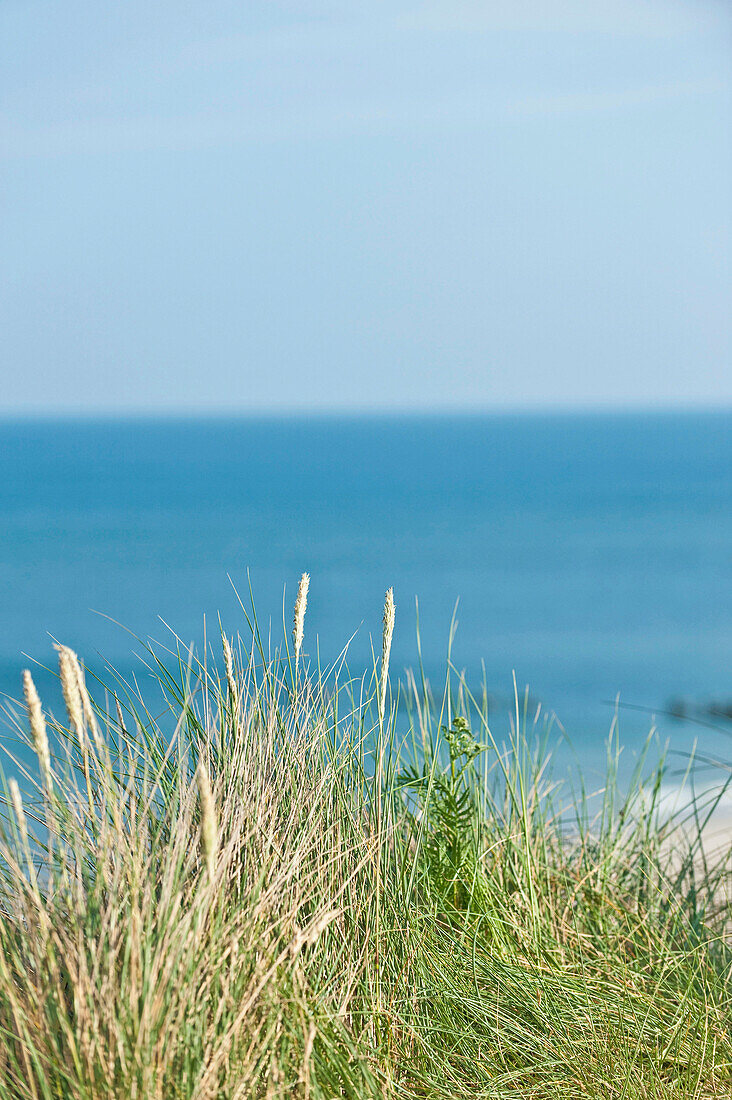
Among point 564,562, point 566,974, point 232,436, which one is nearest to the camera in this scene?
point 566,974

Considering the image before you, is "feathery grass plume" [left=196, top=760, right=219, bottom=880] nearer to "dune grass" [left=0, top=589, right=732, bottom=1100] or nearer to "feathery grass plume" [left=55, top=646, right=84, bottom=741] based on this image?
"dune grass" [left=0, top=589, right=732, bottom=1100]

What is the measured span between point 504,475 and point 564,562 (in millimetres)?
20578

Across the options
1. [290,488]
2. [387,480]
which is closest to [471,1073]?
[290,488]

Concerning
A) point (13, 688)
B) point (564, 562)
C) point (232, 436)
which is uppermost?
point (232, 436)

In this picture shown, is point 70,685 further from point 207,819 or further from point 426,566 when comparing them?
point 426,566

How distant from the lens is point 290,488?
130ft

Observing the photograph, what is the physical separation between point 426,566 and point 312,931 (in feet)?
75.2

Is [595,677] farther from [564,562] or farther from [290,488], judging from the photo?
[290,488]

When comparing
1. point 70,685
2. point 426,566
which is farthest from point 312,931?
point 426,566

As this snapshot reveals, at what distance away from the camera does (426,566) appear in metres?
24.1

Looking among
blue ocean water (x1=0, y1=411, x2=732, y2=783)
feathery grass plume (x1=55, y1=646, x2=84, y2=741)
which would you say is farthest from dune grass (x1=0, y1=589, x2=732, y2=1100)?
blue ocean water (x1=0, y1=411, x2=732, y2=783)

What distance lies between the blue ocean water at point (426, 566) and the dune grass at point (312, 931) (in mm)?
2372

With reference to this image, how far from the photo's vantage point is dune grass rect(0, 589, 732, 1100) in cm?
121

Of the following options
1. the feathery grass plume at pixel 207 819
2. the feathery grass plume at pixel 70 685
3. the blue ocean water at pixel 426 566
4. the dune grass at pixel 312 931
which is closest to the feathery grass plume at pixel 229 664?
the dune grass at pixel 312 931
